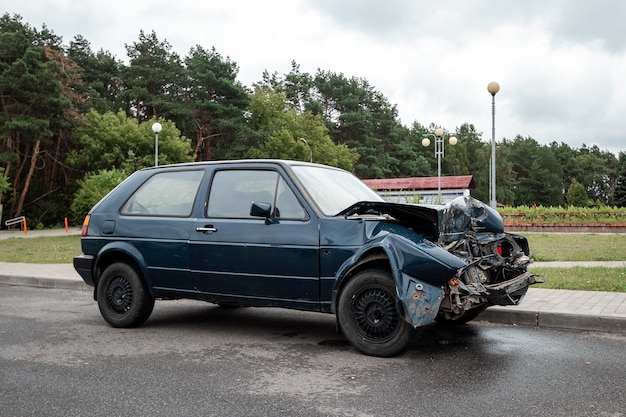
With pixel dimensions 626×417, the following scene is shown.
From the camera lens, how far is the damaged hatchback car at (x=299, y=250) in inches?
198

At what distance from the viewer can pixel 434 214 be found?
17.2 feet

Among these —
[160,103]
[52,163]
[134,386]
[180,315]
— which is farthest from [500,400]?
[160,103]

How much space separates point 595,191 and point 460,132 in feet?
102

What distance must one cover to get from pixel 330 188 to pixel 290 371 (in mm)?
2043

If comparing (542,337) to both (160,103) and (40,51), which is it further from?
(160,103)

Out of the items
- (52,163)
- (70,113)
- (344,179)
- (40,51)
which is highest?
(40,51)

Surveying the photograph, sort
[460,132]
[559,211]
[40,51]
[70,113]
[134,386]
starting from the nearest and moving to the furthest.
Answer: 1. [134,386]
2. [559,211]
3. [40,51]
4. [70,113]
5. [460,132]

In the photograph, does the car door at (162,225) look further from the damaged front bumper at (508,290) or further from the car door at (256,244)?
the damaged front bumper at (508,290)

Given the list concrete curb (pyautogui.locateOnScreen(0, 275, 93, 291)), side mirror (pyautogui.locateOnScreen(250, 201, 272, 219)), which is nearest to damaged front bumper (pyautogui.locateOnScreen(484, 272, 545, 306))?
side mirror (pyautogui.locateOnScreen(250, 201, 272, 219))

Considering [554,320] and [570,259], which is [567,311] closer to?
[554,320]

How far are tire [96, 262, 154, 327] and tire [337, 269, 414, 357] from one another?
7.90ft

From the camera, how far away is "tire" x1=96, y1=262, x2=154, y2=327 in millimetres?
6382

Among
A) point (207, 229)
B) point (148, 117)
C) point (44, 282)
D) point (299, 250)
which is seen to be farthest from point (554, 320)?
point (148, 117)

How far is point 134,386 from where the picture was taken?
4.29m
